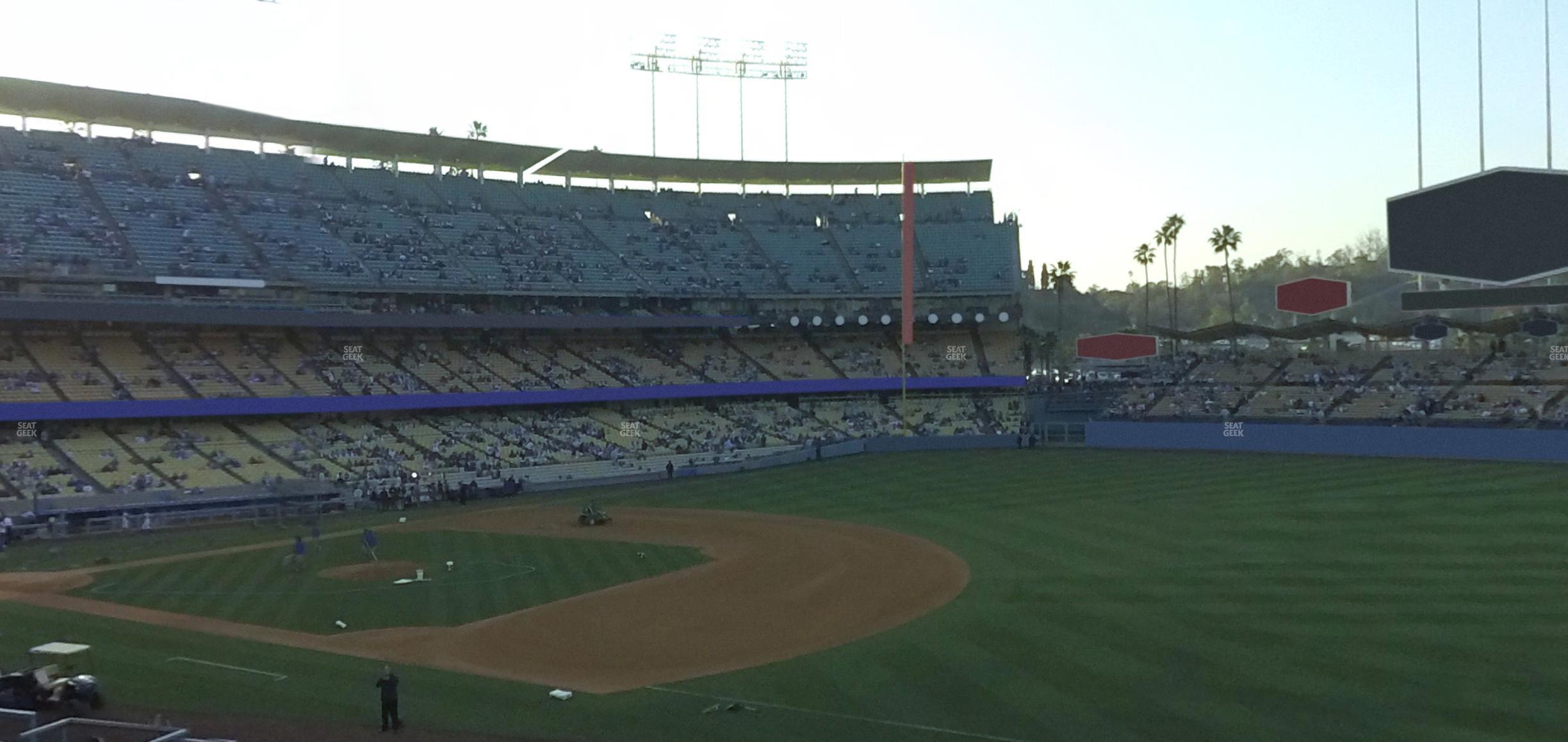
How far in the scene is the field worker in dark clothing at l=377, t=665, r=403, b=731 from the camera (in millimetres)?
15727

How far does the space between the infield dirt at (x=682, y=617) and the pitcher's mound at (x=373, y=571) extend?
12.8 feet

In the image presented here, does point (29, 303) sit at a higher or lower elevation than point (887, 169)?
lower

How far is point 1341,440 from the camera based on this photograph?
48.4m

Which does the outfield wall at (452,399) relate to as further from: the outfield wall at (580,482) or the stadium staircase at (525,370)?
the outfield wall at (580,482)

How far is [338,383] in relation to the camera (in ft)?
169

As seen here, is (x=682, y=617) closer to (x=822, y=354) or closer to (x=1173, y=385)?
(x=1173, y=385)

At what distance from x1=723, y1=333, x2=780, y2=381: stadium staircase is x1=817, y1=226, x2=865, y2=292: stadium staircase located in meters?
8.82

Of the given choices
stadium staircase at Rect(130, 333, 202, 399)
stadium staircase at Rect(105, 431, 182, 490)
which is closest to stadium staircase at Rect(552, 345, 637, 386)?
stadium staircase at Rect(130, 333, 202, 399)

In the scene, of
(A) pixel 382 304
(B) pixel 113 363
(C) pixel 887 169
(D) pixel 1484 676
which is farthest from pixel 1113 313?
(D) pixel 1484 676

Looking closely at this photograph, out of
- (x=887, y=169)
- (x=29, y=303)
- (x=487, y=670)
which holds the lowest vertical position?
(x=487, y=670)

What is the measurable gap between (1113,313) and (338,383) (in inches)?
4469

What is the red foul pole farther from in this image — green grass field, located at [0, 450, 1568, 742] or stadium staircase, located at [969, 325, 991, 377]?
stadium staircase, located at [969, 325, 991, 377]

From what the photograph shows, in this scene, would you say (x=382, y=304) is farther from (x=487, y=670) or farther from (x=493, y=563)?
(x=487, y=670)

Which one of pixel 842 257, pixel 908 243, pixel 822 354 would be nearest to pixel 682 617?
pixel 908 243
